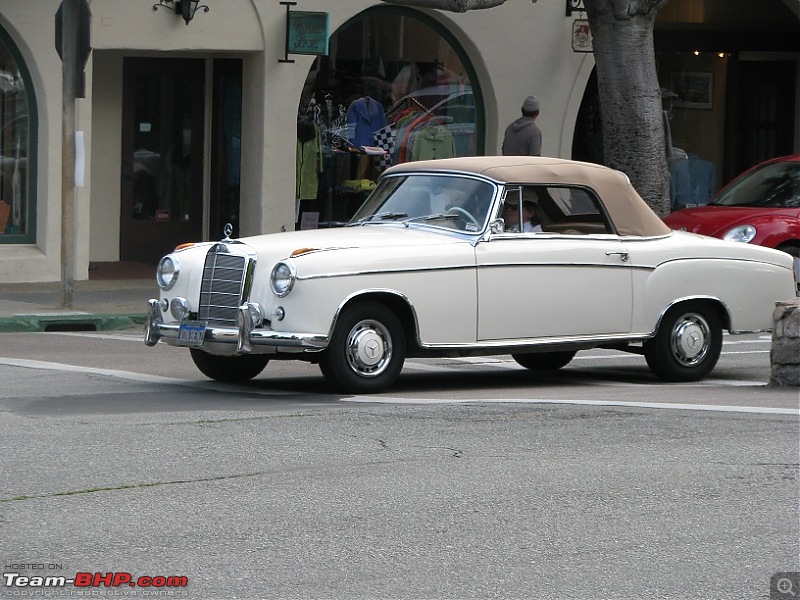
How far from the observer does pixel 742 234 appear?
52.1ft

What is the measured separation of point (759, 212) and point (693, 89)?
26.6ft

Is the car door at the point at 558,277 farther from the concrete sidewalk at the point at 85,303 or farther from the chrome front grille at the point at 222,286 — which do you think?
the concrete sidewalk at the point at 85,303

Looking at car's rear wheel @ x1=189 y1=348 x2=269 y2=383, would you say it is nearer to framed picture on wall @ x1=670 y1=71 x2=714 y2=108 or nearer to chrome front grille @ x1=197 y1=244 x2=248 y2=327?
chrome front grille @ x1=197 y1=244 x2=248 y2=327

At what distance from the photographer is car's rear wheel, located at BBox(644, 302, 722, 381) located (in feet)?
37.1

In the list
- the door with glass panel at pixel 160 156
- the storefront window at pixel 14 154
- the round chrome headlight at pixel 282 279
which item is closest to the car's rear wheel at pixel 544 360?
the round chrome headlight at pixel 282 279

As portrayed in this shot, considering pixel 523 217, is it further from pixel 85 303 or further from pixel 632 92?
pixel 632 92

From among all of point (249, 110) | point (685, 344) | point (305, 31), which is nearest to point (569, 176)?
point (685, 344)

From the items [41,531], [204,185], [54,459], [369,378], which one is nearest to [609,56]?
[204,185]

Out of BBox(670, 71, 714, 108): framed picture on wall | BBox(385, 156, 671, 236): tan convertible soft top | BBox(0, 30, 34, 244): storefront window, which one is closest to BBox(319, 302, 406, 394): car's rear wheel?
BBox(385, 156, 671, 236): tan convertible soft top

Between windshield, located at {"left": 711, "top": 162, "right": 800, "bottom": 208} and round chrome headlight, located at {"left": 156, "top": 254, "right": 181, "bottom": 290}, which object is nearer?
round chrome headlight, located at {"left": 156, "top": 254, "right": 181, "bottom": 290}

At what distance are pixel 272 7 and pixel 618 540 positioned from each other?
1392 cm

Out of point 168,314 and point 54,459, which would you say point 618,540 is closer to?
point 54,459

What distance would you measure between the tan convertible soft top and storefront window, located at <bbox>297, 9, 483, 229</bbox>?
28.6ft

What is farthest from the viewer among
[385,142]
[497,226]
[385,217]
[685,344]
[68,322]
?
[385,142]
